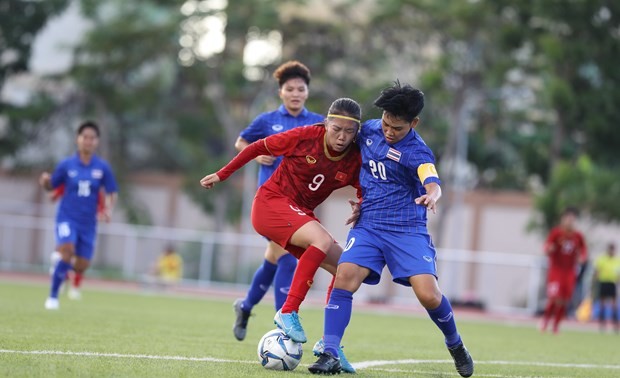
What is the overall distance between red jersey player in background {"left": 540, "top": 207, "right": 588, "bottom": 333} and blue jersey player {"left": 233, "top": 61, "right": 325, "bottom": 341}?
771 cm

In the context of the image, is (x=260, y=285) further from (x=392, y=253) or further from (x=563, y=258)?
(x=563, y=258)

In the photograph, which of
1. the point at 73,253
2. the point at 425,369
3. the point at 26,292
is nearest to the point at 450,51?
the point at 26,292

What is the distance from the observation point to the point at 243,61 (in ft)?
110

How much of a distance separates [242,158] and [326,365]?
1.62 metres

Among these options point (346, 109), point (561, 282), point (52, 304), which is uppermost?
point (346, 109)

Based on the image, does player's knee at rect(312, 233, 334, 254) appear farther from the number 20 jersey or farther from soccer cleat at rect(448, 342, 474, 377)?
soccer cleat at rect(448, 342, 474, 377)

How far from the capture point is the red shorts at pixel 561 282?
1805 cm

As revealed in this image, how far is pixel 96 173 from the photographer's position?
48.5ft

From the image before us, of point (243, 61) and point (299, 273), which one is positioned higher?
point (243, 61)

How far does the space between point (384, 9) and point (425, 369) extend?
2421 cm

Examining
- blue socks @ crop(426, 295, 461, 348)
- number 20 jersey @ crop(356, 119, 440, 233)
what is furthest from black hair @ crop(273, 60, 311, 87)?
blue socks @ crop(426, 295, 461, 348)

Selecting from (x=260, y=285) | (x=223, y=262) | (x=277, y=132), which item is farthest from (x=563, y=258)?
(x=223, y=262)

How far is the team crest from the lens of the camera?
48.4 feet

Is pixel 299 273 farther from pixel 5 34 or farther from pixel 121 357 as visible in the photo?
pixel 5 34
